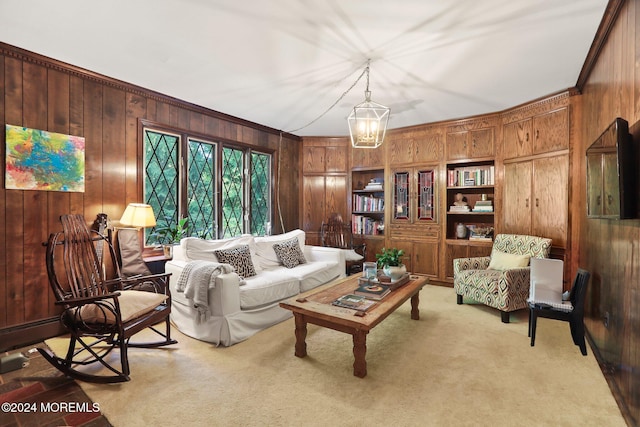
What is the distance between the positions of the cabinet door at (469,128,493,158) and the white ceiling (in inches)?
26.9

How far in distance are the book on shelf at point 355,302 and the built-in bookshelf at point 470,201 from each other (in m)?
2.62

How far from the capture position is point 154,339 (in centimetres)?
271

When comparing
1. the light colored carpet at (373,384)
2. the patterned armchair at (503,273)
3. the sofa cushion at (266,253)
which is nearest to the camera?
the light colored carpet at (373,384)

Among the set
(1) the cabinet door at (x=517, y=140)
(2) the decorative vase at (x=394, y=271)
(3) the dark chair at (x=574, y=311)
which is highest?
(1) the cabinet door at (x=517, y=140)

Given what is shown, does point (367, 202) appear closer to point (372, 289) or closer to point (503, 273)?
point (503, 273)

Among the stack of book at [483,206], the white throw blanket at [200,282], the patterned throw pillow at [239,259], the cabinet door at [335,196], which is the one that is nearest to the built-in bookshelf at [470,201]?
the stack of book at [483,206]

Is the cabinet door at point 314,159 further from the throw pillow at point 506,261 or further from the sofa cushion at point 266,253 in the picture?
the throw pillow at point 506,261

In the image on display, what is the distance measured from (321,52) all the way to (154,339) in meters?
2.83

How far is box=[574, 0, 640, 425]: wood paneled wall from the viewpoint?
169 cm

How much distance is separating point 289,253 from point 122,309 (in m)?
1.97

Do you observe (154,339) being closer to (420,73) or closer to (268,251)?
(268,251)

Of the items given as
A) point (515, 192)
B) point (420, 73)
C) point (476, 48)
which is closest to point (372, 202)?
point (515, 192)

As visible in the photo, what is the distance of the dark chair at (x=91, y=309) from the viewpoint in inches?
80.7

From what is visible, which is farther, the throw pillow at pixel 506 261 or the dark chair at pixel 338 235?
the dark chair at pixel 338 235
